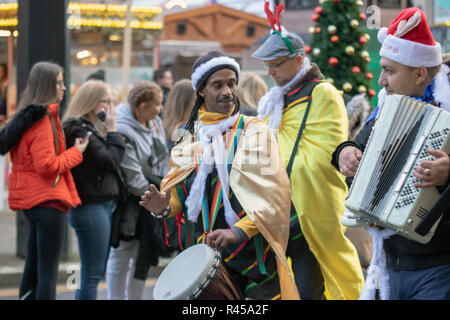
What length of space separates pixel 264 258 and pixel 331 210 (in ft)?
5.64

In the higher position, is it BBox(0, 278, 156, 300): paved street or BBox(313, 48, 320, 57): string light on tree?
BBox(313, 48, 320, 57): string light on tree

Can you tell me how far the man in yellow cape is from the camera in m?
5.68

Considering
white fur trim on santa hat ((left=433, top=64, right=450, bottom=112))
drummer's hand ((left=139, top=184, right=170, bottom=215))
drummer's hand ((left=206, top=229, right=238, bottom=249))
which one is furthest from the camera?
drummer's hand ((left=139, top=184, right=170, bottom=215))

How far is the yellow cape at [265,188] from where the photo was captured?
13.0 ft

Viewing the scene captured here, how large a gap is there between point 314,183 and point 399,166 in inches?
94.6

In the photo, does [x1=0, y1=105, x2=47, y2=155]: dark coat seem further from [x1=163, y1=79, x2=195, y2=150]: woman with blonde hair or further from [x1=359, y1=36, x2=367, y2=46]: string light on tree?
[x1=359, y1=36, x2=367, y2=46]: string light on tree

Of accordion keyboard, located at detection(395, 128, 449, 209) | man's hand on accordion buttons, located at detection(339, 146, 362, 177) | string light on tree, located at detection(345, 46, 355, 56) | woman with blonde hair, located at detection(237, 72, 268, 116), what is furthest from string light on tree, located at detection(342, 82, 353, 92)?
accordion keyboard, located at detection(395, 128, 449, 209)

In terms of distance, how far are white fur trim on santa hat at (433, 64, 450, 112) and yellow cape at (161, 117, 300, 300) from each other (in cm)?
89

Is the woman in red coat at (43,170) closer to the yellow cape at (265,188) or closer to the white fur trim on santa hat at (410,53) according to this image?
the yellow cape at (265,188)

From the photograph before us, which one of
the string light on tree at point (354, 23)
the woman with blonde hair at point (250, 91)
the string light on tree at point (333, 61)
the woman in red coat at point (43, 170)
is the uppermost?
the string light on tree at point (354, 23)

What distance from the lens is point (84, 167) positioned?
20.6ft

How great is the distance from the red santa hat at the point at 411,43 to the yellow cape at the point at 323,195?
203 cm

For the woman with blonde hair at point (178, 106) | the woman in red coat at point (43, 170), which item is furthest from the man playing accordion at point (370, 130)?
the woman with blonde hair at point (178, 106)

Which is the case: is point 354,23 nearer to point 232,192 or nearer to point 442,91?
point 232,192
